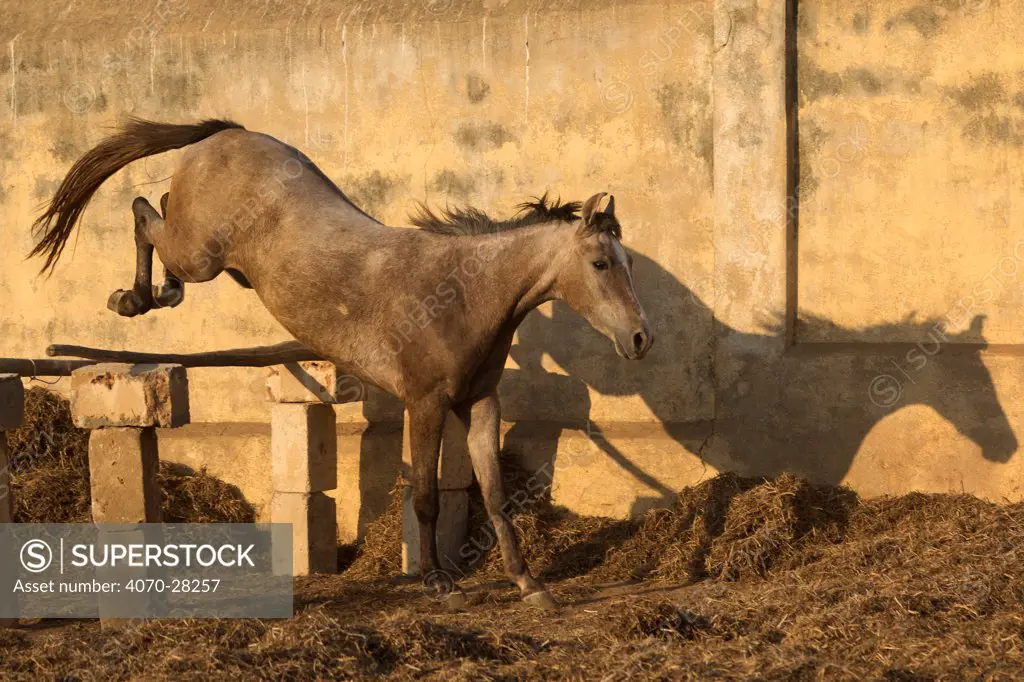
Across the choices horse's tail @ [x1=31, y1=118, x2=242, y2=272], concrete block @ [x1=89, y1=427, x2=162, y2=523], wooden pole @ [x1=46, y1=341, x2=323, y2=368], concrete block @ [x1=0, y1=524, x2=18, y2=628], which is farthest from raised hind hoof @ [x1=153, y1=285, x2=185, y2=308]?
concrete block @ [x1=0, y1=524, x2=18, y2=628]

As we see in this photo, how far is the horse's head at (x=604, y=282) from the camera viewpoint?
6980 millimetres

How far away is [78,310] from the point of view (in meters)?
10.1

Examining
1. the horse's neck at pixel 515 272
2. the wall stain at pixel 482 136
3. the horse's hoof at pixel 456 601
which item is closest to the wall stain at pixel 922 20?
the wall stain at pixel 482 136

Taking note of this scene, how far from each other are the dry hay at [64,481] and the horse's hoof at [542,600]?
3.13 meters

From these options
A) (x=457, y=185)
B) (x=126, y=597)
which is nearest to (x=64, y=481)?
(x=126, y=597)

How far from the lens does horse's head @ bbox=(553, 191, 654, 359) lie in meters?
6.98

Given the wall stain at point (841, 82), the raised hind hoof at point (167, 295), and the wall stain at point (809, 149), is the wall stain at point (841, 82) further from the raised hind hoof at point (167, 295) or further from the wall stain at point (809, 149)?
the raised hind hoof at point (167, 295)

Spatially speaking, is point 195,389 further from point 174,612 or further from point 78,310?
point 174,612

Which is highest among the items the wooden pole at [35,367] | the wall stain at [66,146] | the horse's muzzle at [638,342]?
the wall stain at [66,146]

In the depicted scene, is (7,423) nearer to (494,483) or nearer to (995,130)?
(494,483)

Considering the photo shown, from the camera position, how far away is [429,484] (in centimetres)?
753

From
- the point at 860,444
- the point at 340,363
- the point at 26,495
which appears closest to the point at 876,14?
the point at 860,444

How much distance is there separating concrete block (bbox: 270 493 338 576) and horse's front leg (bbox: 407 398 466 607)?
1.28 meters

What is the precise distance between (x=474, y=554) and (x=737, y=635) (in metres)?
2.87
